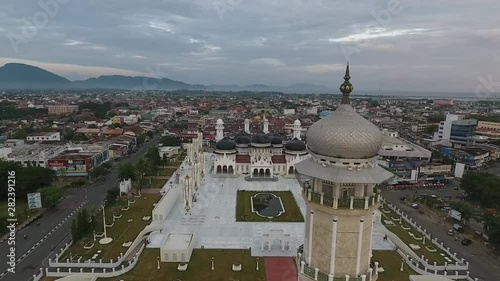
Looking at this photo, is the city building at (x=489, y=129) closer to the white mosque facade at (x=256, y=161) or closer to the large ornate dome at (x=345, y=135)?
the white mosque facade at (x=256, y=161)

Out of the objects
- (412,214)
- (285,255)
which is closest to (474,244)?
(412,214)

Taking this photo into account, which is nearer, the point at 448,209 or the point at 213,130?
the point at 448,209

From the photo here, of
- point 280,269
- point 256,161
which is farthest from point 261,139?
point 280,269

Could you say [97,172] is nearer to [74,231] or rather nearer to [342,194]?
[74,231]

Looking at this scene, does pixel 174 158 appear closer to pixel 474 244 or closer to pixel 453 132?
pixel 474 244

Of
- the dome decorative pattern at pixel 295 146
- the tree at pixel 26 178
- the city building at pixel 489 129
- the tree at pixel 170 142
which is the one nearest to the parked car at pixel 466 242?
the dome decorative pattern at pixel 295 146

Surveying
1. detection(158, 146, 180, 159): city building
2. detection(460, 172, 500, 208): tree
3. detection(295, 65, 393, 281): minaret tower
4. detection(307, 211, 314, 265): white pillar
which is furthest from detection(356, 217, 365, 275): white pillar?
detection(158, 146, 180, 159): city building

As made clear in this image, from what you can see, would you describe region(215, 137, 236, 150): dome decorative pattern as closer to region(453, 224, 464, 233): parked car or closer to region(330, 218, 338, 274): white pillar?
region(453, 224, 464, 233): parked car
